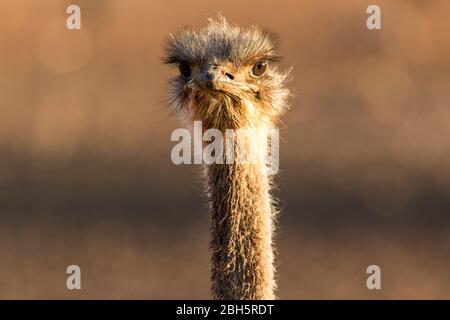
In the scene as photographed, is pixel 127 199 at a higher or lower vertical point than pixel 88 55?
lower

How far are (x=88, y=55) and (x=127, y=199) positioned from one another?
8.03 feet

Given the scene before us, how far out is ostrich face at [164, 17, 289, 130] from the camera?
678 cm

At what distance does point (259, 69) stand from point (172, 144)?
7680 millimetres

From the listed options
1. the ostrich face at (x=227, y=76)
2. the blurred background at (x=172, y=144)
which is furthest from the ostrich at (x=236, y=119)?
the blurred background at (x=172, y=144)

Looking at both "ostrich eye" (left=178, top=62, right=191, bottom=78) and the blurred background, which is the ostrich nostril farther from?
the blurred background

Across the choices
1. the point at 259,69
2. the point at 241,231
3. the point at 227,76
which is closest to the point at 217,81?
the point at 227,76

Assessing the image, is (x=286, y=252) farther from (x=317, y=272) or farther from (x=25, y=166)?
(x=25, y=166)

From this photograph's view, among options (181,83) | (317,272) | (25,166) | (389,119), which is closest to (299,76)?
(389,119)

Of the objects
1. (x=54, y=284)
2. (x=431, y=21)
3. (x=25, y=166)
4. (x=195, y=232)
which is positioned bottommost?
(x=54, y=284)

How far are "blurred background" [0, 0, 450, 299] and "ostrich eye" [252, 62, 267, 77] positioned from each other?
5470 millimetres

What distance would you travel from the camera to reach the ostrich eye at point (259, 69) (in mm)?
6945

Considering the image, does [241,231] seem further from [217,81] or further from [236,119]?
[217,81]

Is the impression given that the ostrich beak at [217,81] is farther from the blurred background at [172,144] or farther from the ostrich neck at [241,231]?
the blurred background at [172,144]

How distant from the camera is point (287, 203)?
15242 millimetres
